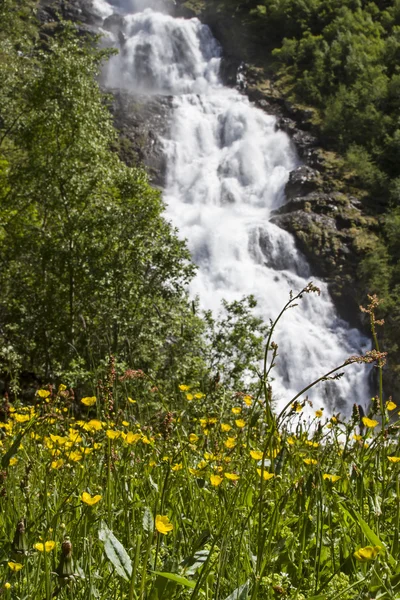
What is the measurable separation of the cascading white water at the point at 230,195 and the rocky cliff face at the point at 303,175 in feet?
2.77

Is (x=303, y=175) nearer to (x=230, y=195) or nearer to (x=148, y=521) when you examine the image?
(x=230, y=195)

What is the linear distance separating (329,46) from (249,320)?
137ft

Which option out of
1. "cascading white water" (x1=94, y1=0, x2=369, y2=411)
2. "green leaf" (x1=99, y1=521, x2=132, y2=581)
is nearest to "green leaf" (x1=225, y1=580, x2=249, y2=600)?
"green leaf" (x1=99, y1=521, x2=132, y2=581)

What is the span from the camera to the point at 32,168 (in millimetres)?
10281

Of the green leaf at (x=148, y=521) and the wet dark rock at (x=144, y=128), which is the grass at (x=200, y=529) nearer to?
the green leaf at (x=148, y=521)

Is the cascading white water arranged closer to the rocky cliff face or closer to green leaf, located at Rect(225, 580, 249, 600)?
the rocky cliff face

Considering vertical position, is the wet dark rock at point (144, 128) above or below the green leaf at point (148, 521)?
above

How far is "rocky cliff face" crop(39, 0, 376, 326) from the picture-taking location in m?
25.1

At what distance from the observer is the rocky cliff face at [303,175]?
25095 mm

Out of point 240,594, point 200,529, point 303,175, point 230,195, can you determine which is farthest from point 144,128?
point 240,594

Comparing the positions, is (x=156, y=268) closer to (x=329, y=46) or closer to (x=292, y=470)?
(x=292, y=470)

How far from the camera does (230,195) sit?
27.4 meters

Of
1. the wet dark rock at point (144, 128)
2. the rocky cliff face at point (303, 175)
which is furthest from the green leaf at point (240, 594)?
the wet dark rock at point (144, 128)

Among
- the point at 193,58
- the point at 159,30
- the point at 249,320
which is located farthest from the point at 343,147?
the point at 249,320
